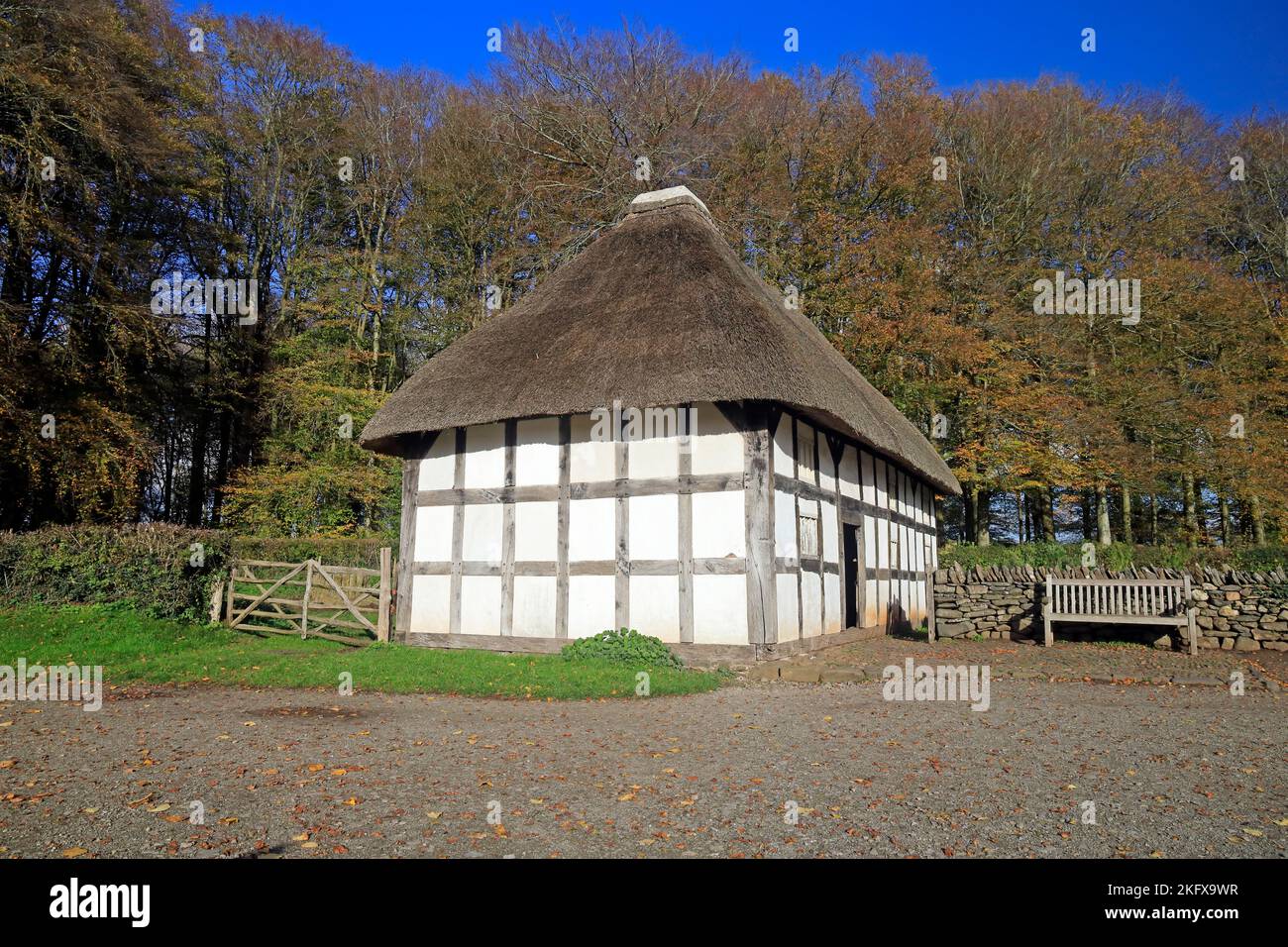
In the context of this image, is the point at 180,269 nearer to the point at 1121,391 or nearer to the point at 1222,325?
the point at 1121,391

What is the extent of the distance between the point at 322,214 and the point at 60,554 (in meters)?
17.5

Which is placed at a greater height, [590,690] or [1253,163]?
[1253,163]

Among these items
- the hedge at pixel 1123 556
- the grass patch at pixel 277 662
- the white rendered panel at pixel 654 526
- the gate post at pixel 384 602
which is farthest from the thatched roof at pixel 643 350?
the hedge at pixel 1123 556

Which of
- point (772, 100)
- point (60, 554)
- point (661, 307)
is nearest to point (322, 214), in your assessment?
point (772, 100)

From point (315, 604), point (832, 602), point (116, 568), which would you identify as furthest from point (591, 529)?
point (116, 568)

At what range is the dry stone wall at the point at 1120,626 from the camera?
38.6ft

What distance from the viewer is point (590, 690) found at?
8.44 metres

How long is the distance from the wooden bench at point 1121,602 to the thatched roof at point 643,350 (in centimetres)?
357

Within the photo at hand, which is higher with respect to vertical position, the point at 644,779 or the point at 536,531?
the point at 536,531

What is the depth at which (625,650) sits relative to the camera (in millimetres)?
10125

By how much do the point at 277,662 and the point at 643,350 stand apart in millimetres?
6504

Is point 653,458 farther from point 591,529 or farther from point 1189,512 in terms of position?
point 1189,512

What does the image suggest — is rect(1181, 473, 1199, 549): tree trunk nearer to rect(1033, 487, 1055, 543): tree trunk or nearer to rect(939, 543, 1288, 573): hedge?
rect(1033, 487, 1055, 543): tree trunk
